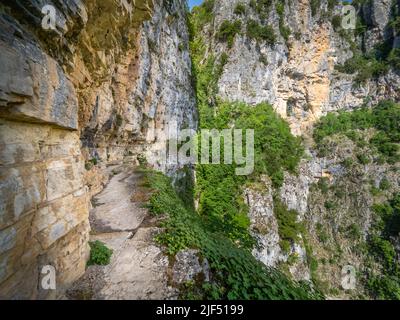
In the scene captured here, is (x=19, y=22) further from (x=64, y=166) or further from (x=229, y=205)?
(x=229, y=205)

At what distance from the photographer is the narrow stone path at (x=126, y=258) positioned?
6.82 ft

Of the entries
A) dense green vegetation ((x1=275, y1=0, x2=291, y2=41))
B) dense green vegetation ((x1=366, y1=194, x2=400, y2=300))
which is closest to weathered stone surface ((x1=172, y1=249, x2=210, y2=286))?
dense green vegetation ((x1=366, y1=194, x2=400, y2=300))

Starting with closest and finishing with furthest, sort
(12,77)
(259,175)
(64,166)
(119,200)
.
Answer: (12,77), (64,166), (119,200), (259,175)

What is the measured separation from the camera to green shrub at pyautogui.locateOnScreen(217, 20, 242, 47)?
17.5 meters

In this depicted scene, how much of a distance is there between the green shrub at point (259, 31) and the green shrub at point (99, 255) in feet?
68.1

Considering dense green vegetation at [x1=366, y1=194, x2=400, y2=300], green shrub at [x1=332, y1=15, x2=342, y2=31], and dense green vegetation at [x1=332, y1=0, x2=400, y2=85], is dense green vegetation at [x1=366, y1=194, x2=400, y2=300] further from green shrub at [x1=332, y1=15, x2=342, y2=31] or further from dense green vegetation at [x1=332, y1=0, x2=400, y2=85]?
green shrub at [x1=332, y1=15, x2=342, y2=31]

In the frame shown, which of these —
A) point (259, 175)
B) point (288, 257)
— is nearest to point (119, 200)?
point (259, 175)

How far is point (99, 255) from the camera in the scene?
98.4 inches

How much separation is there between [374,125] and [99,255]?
27167 mm

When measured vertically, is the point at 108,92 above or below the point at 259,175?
above

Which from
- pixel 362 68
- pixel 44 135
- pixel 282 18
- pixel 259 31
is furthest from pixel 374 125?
pixel 44 135

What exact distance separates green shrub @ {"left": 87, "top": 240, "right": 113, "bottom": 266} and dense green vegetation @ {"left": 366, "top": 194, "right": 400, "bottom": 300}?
2091 centimetres

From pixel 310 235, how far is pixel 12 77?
2201 cm

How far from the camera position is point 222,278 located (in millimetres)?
2451
